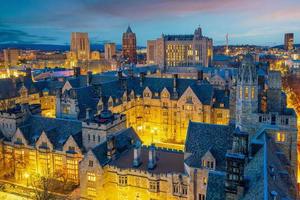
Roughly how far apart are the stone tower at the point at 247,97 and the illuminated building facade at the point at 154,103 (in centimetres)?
3225

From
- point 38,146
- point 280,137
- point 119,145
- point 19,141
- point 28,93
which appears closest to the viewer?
point 280,137

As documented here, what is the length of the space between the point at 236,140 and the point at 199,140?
14417mm

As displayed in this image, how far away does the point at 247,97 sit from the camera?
178 feet

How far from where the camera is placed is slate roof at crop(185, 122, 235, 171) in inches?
2008

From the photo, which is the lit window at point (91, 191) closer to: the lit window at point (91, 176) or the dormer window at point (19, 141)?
the lit window at point (91, 176)

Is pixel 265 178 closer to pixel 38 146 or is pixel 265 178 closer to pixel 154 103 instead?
pixel 38 146

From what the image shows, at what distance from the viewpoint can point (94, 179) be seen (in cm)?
5606

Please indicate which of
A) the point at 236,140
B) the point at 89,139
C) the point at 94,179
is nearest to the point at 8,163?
the point at 89,139

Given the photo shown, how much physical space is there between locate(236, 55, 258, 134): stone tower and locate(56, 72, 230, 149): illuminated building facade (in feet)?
106

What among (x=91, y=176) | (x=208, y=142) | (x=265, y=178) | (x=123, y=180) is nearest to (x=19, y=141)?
(x=91, y=176)

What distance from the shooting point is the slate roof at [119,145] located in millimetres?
56219

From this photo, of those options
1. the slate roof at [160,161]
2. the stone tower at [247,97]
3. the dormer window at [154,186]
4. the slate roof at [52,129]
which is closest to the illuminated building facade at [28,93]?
the slate roof at [52,129]

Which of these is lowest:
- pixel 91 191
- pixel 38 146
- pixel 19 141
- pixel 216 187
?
pixel 91 191

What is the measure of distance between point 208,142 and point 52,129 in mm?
33540
